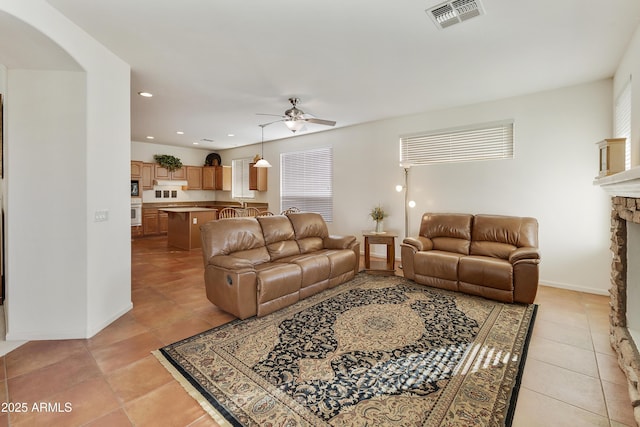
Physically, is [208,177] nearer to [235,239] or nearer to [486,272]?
[235,239]

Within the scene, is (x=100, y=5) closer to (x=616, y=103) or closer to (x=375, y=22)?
(x=375, y=22)

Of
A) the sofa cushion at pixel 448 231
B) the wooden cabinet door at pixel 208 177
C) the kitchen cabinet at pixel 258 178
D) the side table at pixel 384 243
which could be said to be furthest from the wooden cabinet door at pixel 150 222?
the sofa cushion at pixel 448 231

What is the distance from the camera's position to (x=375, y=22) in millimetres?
2469

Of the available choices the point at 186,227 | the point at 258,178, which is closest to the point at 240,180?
the point at 258,178

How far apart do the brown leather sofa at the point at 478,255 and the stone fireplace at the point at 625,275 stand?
84 cm

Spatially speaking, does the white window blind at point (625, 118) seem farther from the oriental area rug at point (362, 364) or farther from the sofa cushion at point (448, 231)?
the oriental area rug at point (362, 364)

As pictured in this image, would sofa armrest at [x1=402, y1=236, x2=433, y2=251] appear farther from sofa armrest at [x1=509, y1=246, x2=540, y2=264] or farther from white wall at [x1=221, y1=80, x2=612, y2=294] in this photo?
sofa armrest at [x1=509, y1=246, x2=540, y2=264]

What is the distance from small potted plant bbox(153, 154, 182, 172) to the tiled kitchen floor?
20.1 feet

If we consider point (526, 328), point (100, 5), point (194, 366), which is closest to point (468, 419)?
point (526, 328)

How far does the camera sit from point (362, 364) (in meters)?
2.19

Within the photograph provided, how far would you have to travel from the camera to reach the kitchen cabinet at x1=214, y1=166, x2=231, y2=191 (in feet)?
30.2

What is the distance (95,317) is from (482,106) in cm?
564

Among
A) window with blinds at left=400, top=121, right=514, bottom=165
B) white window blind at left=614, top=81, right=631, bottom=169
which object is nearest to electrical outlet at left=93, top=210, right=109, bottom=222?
window with blinds at left=400, top=121, right=514, bottom=165

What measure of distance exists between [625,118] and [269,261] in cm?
431
